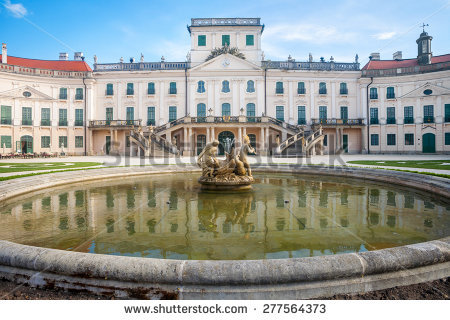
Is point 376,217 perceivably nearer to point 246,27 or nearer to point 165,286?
point 165,286

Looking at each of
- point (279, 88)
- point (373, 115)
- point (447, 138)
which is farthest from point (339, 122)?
point (447, 138)

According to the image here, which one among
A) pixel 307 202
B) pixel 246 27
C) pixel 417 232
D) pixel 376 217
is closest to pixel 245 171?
pixel 307 202

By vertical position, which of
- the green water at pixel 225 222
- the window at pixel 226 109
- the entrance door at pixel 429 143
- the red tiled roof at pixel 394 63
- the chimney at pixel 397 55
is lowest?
the green water at pixel 225 222

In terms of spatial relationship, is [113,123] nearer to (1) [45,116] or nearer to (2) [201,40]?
(1) [45,116]

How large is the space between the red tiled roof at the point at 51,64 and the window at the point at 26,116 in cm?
702

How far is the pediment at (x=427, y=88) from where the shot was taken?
122 ft

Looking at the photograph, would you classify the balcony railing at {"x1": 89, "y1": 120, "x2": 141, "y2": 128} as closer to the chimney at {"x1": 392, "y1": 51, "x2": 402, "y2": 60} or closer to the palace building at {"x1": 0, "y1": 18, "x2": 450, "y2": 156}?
the palace building at {"x1": 0, "y1": 18, "x2": 450, "y2": 156}

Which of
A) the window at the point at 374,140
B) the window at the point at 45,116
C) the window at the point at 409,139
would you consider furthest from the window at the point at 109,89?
the window at the point at 409,139

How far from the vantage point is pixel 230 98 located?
1551 inches

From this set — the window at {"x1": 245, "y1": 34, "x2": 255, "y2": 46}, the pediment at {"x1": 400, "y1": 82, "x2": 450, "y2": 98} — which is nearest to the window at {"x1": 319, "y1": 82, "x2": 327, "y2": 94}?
the pediment at {"x1": 400, "y1": 82, "x2": 450, "y2": 98}

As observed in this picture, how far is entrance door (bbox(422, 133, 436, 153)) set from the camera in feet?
123

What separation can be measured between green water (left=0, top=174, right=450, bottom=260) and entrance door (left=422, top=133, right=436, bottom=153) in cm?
3414

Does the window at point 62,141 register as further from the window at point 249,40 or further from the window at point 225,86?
the window at point 249,40

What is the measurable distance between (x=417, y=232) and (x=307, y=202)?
3273mm
